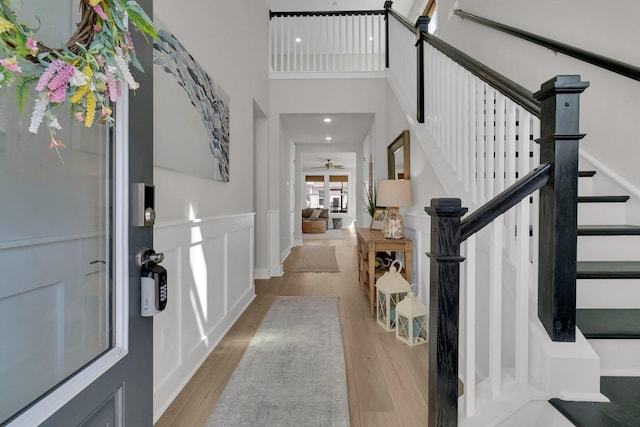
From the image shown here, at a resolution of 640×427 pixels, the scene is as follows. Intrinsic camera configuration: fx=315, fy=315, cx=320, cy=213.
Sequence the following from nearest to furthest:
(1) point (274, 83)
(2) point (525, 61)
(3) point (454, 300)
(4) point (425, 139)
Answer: (3) point (454, 300)
(2) point (525, 61)
(4) point (425, 139)
(1) point (274, 83)

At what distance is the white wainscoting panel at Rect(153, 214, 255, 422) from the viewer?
1.58 metres

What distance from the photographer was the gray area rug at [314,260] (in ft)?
16.1

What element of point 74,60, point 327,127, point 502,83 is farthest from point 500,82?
point 327,127

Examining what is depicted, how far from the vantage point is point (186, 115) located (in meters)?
1.77

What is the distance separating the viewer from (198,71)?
193 cm

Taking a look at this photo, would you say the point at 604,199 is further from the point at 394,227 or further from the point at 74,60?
the point at 74,60

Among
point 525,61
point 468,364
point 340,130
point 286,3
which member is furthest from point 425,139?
point 286,3

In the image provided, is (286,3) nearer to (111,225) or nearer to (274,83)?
(274,83)

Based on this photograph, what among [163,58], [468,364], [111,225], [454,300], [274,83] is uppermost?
[274,83]

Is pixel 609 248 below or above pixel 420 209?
below

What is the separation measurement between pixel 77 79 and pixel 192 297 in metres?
1.60

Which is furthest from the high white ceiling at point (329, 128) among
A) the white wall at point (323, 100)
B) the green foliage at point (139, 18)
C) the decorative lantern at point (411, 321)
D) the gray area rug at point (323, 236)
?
the green foliage at point (139, 18)

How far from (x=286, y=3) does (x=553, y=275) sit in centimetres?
585

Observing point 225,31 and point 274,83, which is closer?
point 225,31
